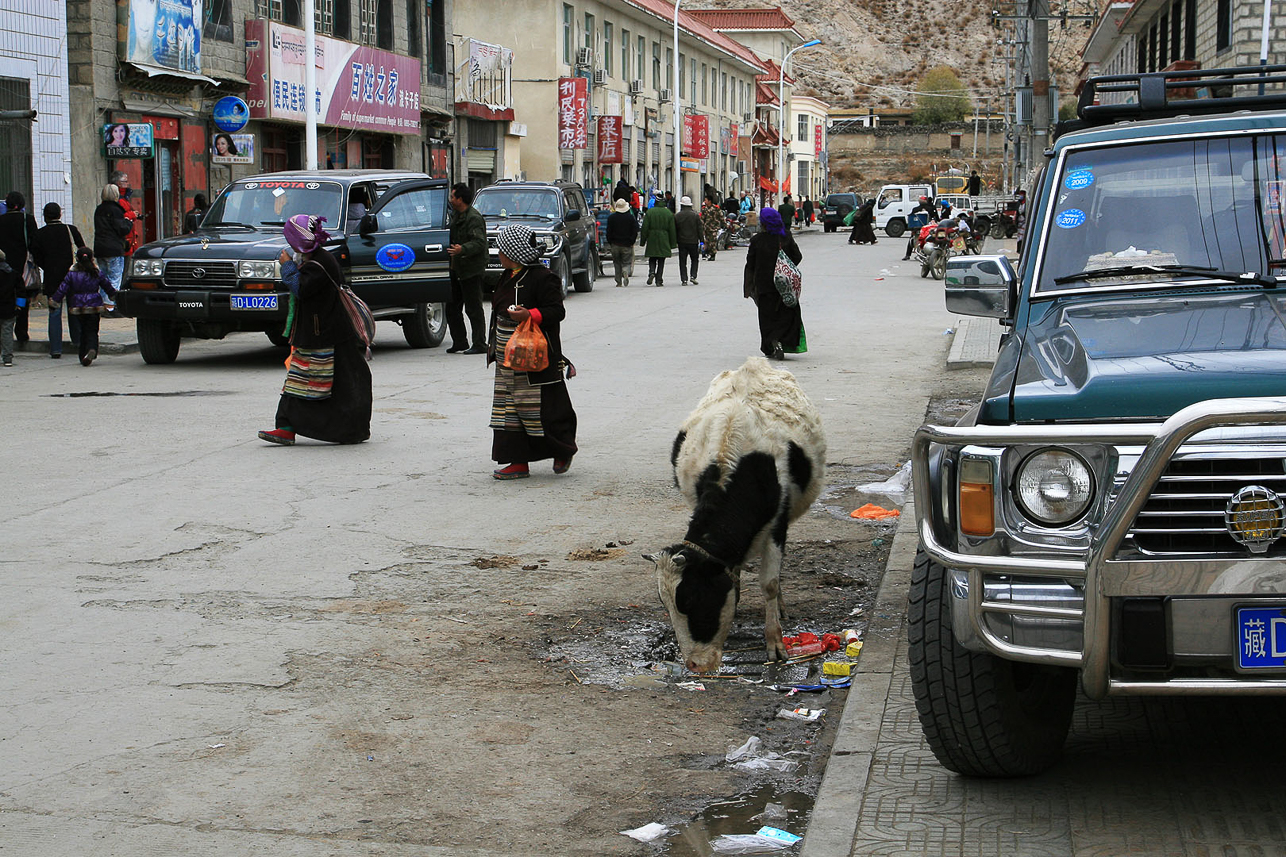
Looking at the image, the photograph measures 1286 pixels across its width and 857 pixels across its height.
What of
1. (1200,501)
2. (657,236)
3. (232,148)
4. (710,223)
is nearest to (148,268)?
(232,148)

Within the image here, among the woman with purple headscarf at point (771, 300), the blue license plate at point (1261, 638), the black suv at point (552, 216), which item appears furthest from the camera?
the black suv at point (552, 216)

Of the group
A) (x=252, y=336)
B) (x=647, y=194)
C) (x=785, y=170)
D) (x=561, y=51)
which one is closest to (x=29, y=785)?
(x=252, y=336)

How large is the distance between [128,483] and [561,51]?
39873mm

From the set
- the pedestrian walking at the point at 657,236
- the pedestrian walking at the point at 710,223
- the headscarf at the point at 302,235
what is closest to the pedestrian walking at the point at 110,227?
the headscarf at the point at 302,235

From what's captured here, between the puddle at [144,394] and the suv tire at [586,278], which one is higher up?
the suv tire at [586,278]

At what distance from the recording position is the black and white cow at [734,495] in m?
5.73

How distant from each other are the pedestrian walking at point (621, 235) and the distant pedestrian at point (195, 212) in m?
7.96

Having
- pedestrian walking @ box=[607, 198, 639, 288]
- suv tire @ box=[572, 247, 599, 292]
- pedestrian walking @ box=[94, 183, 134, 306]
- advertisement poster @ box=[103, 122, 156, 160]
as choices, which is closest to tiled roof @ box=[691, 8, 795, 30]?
pedestrian walking @ box=[607, 198, 639, 288]

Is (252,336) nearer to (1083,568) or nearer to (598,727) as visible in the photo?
(598,727)

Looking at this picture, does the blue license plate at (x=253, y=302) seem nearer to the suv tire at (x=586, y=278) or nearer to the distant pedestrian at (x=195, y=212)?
the distant pedestrian at (x=195, y=212)

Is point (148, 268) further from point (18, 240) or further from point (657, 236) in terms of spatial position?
point (657, 236)

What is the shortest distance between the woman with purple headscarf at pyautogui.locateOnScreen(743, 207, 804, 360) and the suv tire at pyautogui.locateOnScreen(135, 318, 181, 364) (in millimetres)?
6656

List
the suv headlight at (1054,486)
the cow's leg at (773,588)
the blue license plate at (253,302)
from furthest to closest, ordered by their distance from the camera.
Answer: the blue license plate at (253,302), the cow's leg at (773,588), the suv headlight at (1054,486)

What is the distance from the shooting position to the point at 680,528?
8.49 metres
